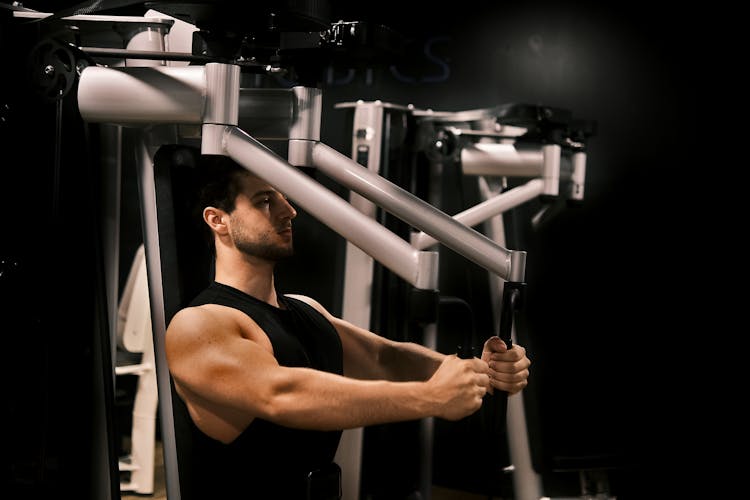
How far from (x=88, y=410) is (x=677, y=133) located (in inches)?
118

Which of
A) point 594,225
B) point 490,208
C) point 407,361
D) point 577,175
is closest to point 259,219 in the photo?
point 407,361

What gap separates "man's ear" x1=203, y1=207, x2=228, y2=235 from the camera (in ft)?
6.17

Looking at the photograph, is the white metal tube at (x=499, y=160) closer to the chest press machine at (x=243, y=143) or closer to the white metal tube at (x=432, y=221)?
the chest press machine at (x=243, y=143)

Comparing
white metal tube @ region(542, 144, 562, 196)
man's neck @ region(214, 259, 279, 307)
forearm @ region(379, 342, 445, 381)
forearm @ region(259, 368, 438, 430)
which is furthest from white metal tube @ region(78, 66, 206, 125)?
white metal tube @ region(542, 144, 562, 196)

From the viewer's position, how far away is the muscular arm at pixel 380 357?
2.11 m

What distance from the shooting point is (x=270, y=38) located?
5.82 ft

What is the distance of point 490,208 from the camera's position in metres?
3.08

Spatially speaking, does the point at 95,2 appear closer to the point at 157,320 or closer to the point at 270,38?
the point at 270,38

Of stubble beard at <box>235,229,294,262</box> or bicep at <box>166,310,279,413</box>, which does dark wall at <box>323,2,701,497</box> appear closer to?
stubble beard at <box>235,229,294,262</box>

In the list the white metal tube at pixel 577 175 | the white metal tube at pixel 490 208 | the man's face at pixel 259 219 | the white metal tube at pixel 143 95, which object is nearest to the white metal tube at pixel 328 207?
the white metal tube at pixel 143 95

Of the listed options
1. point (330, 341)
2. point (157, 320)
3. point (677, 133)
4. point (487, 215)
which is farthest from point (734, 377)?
point (157, 320)

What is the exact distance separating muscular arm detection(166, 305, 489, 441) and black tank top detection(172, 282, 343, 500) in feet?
0.29

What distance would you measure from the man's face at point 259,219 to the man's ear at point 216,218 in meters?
0.02

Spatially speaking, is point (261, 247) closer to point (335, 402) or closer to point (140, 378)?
point (335, 402)
